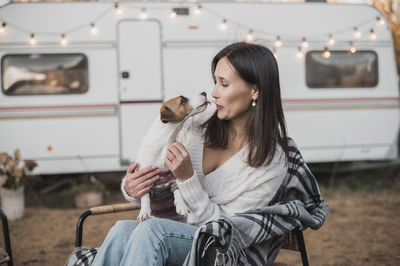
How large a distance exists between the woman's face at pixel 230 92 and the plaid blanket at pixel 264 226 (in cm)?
34

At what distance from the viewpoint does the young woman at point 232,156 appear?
1.81 metres

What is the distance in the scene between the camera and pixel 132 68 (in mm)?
5488

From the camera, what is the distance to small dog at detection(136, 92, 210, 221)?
1.85 metres

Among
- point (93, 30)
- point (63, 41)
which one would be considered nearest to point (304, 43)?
point (93, 30)

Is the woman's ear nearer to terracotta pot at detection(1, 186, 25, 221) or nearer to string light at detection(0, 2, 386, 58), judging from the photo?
string light at detection(0, 2, 386, 58)

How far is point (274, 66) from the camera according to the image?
1.95 meters

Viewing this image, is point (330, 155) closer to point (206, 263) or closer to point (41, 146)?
point (41, 146)

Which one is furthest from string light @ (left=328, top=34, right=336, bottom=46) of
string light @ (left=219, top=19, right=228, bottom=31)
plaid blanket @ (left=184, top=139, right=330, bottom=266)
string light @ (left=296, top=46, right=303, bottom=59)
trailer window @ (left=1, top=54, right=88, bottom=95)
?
plaid blanket @ (left=184, top=139, right=330, bottom=266)

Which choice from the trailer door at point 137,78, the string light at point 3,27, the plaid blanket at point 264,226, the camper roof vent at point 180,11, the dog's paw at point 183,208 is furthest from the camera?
the camper roof vent at point 180,11

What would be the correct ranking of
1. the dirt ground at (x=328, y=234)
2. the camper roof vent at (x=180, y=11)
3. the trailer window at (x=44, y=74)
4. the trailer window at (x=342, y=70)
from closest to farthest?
1. the dirt ground at (x=328, y=234)
2. the trailer window at (x=44, y=74)
3. the camper roof vent at (x=180, y=11)
4. the trailer window at (x=342, y=70)

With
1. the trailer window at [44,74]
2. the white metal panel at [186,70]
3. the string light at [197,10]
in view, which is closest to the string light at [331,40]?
the white metal panel at [186,70]

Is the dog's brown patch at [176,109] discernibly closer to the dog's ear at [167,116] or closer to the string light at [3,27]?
the dog's ear at [167,116]

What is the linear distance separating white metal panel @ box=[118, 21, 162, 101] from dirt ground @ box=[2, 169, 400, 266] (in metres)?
1.65

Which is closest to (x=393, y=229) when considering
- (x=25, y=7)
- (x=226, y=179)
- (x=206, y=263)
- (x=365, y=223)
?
(x=365, y=223)
